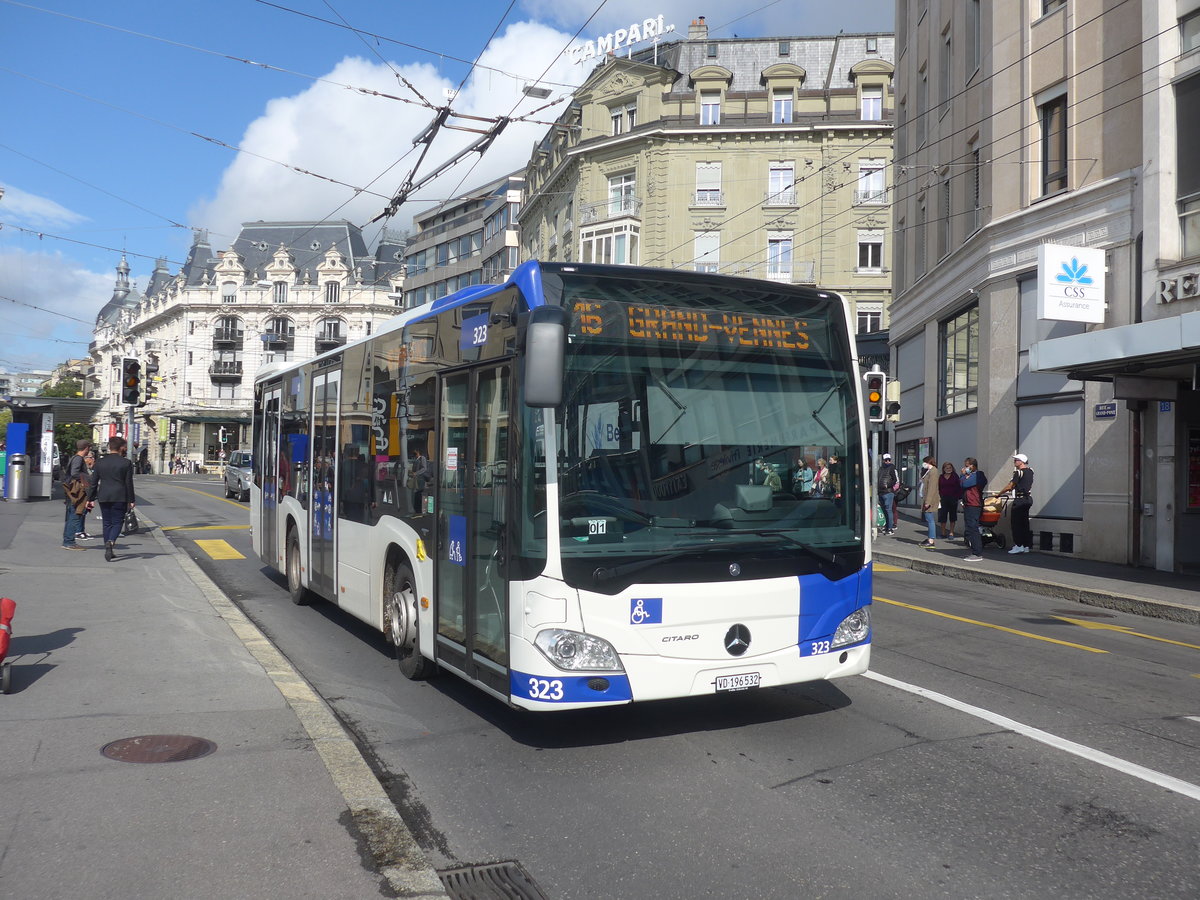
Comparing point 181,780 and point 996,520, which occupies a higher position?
point 996,520

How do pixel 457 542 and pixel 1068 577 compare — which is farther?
pixel 1068 577

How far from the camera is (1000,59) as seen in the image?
21.1 metres

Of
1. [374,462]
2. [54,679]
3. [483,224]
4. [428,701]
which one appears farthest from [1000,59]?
[483,224]

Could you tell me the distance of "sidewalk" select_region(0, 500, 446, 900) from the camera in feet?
12.9

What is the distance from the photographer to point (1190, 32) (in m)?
16.1

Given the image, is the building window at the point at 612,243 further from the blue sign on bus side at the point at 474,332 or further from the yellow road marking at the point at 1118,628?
the blue sign on bus side at the point at 474,332

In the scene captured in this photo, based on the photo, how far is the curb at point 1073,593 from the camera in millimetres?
12719

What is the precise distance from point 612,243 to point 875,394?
95.8 ft

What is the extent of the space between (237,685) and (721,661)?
11.3 ft

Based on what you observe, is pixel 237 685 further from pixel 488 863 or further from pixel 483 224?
pixel 483 224

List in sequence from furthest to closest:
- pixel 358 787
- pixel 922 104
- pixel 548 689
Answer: pixel 922 104 → pixel 548 689 → pixel 358 787

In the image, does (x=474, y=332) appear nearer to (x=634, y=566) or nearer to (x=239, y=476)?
(x=634, y=566)

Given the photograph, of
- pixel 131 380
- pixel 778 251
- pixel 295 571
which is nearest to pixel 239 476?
pixel 131 380

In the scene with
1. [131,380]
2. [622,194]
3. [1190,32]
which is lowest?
[131,380]
